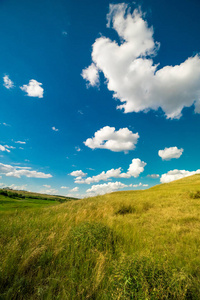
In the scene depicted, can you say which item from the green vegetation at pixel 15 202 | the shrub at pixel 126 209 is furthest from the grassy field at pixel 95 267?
the shrub at pixel 126 209

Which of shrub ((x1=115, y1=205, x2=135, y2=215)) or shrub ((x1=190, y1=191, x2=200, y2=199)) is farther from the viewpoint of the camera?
shrub ((x1=190, y1=191, x2=200, y2=199))

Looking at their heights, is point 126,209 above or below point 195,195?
below

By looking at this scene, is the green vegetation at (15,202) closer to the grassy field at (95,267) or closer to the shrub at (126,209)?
the grassy field at (95,267)

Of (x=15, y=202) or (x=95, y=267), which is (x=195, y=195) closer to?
(x=95, y=267)

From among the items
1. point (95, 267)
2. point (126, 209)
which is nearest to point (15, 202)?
point (126, 209)

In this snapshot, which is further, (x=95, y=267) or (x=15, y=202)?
(x=15, y=202)

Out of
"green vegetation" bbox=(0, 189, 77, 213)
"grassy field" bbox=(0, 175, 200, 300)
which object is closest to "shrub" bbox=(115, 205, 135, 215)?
"grassy field" bbox=(0, 175, 200, 300)

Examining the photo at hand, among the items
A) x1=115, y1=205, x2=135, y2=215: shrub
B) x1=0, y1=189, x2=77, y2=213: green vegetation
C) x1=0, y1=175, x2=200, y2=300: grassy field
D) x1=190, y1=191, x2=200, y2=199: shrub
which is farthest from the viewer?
x1=190, y1=191, x2=200, y2=199: shrub

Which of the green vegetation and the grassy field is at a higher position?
the green vegetation

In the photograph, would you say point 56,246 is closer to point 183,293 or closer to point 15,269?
point 15,269

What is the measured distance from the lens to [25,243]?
4.73 metres

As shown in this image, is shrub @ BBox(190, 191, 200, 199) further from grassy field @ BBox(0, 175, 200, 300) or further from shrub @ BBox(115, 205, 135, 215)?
grassy field @ BBox(0, 175, 200, 300)

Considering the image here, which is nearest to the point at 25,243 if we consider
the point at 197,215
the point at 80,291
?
the point at 80,291

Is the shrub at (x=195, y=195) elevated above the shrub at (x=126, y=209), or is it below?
above
